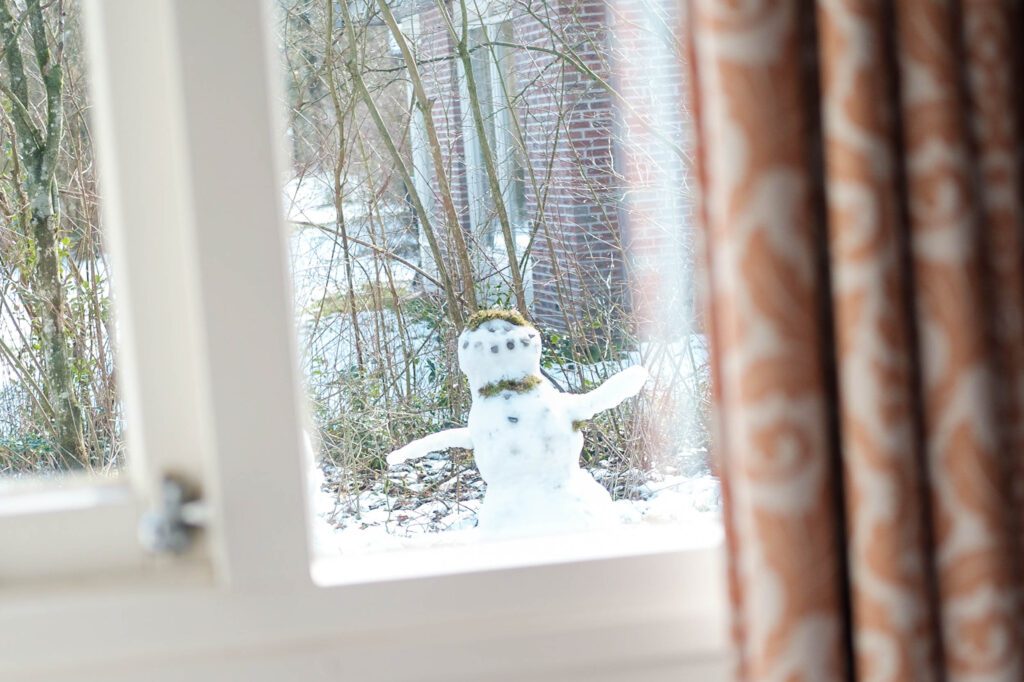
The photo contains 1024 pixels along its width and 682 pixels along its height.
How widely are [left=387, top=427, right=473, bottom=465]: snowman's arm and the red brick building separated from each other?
0.17 metres

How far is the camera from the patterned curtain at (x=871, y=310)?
2.75 feet

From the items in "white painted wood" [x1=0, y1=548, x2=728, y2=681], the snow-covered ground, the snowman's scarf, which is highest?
the snowman's scarf

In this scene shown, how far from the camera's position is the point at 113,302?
46.8 inches

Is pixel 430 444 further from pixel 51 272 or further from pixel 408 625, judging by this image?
pixel 51 272

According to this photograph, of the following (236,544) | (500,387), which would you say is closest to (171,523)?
(236,544)

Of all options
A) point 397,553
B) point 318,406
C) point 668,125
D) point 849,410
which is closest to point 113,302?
point 318,406

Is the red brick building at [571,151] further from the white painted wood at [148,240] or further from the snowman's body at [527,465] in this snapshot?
the white painted wood at [148,240]

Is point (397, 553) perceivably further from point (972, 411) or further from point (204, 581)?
point (972, 411)

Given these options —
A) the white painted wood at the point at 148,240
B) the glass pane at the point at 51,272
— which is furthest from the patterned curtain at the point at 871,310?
the glass pane at the point at 51,272

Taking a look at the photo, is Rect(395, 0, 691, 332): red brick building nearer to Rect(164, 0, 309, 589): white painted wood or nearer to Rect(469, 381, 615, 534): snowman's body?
Rect(469, 381, 615, 534): snowman's body

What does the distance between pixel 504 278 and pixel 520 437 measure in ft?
0.64

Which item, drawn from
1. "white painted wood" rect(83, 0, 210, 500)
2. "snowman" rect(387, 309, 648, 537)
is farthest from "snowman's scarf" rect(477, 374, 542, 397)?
"white painted wood" rect(83, 0, 210, 500)

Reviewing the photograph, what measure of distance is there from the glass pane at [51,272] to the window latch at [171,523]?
0.12 meters

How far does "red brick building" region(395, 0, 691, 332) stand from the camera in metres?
1.24
